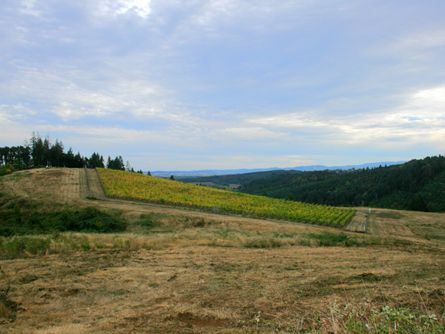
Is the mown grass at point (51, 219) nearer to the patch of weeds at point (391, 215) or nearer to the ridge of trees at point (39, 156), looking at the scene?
the patch of weeds at point (391, 215)

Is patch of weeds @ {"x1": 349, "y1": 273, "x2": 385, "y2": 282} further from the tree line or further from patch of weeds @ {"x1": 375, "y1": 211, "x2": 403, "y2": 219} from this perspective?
the tree line

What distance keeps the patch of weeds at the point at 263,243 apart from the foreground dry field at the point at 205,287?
0.19ft

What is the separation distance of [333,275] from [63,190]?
41.7m

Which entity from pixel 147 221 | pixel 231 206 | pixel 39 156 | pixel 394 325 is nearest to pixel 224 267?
pixel 394 325

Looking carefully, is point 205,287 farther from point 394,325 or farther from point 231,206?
point 231,206

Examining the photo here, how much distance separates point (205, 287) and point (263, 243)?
31.2 ft

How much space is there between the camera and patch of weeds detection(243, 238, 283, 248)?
60.0 feet

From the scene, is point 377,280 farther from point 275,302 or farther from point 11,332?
Answer: point 11,332

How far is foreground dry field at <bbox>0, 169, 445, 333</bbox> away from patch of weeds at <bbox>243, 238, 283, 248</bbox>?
0.19 feet

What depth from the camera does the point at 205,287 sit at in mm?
9609

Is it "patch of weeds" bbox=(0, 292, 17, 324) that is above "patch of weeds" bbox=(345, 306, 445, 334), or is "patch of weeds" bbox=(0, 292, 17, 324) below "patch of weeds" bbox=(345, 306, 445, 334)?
below

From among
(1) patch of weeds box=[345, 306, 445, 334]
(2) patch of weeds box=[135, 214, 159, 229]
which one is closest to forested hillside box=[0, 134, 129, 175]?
A: (2) patch of weeds box=[135, 214, 159, 229]

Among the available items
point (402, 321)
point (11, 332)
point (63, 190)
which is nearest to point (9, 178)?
point (63, 190)

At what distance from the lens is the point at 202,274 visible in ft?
36.7
